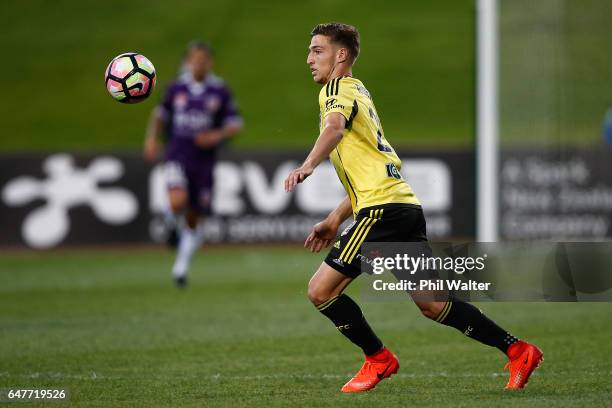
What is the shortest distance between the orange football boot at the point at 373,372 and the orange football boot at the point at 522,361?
0.72 meters

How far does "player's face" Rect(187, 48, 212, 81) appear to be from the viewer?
46.7ft

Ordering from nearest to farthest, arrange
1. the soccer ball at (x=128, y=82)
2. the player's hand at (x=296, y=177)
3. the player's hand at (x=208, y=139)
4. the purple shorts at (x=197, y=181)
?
the player's hand at (x=296, y=177), the soccer ball at (x=128, y=82), the player's hand at (x=208, y=139), the purple shorts at (x=197, y=181)

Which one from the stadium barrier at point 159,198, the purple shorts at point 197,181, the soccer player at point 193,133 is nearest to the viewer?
the soccer player at point 193,133

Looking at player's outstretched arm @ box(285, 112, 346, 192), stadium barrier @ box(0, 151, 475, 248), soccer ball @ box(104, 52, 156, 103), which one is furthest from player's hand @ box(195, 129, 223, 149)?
player's outstretched arm @ box(285, 112, 346, 192)

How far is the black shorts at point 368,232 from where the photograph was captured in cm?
661

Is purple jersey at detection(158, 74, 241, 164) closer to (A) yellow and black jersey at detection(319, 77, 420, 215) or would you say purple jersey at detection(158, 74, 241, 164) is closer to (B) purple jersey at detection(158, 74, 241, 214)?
(B) purple jersey at detection(158, 74, 241, 214)

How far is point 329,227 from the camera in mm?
6945

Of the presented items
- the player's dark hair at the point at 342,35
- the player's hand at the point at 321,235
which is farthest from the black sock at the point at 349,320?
the player's dark hair at the point at 342,35

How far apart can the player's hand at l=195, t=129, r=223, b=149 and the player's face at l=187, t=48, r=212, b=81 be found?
0.73 m

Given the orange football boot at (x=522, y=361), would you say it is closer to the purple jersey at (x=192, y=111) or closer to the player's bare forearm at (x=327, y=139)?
the player's bare forearm at (x=327, y=139)

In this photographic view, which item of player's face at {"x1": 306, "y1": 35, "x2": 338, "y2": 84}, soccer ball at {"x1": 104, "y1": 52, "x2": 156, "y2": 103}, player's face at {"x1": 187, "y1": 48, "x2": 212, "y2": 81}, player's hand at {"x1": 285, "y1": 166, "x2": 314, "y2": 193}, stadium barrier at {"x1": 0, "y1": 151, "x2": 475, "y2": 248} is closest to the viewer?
player's hand at {"x1": 285, "y1": 166, "x2": 314, "y2": 193}

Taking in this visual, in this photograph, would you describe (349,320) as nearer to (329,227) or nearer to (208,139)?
(329,227)

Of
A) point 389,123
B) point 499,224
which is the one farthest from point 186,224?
point 389,123

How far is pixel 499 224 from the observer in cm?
1480
